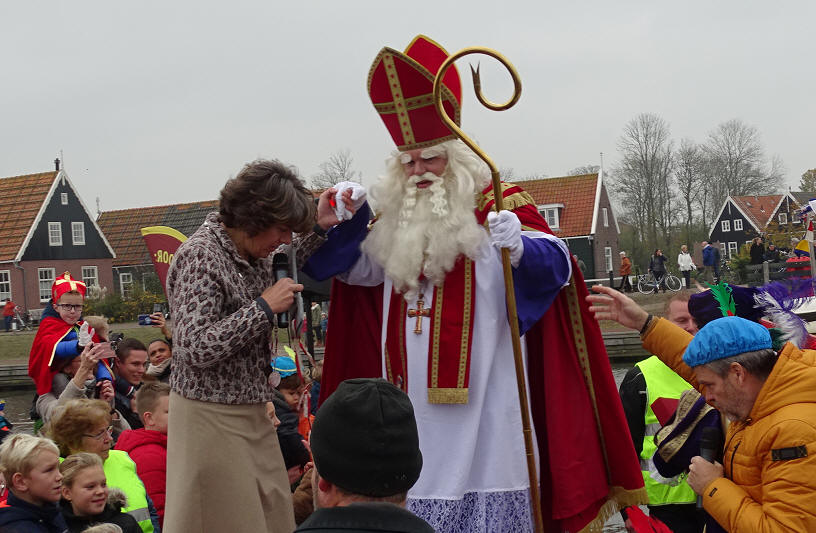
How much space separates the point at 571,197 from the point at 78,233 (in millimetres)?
21850

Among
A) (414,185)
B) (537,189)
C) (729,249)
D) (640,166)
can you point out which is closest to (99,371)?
(414,185)

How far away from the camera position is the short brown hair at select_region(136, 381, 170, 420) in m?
5.23

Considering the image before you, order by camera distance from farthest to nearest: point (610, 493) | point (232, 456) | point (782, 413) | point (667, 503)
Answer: point (667, 503) < point (610, 493) < point (232, 456) < point (782, 413)

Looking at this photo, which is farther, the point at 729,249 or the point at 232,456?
the point at 729,249

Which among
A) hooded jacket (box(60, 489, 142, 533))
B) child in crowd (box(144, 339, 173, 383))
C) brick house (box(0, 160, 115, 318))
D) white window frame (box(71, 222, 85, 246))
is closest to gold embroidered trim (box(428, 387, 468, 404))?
hooded jacket (box(60, 489, 142, 533))

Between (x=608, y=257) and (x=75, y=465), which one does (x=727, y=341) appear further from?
(x=608, y=257)

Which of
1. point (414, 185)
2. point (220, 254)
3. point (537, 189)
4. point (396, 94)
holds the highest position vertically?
point (537, 189)

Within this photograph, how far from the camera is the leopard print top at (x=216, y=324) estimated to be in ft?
9.83

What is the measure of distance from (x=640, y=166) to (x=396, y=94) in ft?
161

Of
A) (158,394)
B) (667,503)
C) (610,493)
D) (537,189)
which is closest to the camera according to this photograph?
(610,493)

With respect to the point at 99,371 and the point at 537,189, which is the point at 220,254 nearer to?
the point at 99,371

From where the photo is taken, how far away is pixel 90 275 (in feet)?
136

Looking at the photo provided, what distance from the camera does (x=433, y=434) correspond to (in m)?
3.73

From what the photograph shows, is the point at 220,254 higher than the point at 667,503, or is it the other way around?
the point at 220,254
